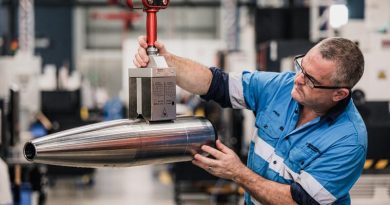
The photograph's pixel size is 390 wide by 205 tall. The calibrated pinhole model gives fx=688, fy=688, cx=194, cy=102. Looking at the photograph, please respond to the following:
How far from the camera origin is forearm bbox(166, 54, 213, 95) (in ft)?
8.34

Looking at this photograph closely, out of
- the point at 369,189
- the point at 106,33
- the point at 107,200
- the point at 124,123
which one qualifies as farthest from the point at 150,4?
the point at 106,33

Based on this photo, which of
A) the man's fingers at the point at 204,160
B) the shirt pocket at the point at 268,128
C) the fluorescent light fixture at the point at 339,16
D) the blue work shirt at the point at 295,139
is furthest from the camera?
the fluorescent light fixture at the point at 339,16

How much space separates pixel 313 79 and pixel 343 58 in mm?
125

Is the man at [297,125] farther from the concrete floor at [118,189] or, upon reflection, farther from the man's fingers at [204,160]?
the concrete floor at [118,189]

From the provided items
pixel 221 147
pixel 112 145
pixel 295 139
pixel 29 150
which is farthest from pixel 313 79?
pixel 29 150

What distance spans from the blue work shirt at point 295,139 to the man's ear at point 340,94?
0.18 ft

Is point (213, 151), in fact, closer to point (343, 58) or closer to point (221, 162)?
point (221, 162)

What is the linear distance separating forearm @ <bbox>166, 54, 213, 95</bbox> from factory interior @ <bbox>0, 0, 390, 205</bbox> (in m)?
0.15

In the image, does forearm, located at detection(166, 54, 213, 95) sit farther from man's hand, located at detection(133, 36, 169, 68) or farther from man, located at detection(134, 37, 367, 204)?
man's hand, located at detection(133, 36, 169, 68)

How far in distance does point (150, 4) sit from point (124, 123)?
348 millimetres

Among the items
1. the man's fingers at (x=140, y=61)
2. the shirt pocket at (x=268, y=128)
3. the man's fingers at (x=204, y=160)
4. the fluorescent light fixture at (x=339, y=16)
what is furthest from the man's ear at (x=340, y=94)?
the fluorescent light fixture at (x=339, y=16)

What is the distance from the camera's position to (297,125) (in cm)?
262

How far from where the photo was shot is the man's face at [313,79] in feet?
7.83

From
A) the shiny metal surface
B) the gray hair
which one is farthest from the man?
the shiny metal surface
